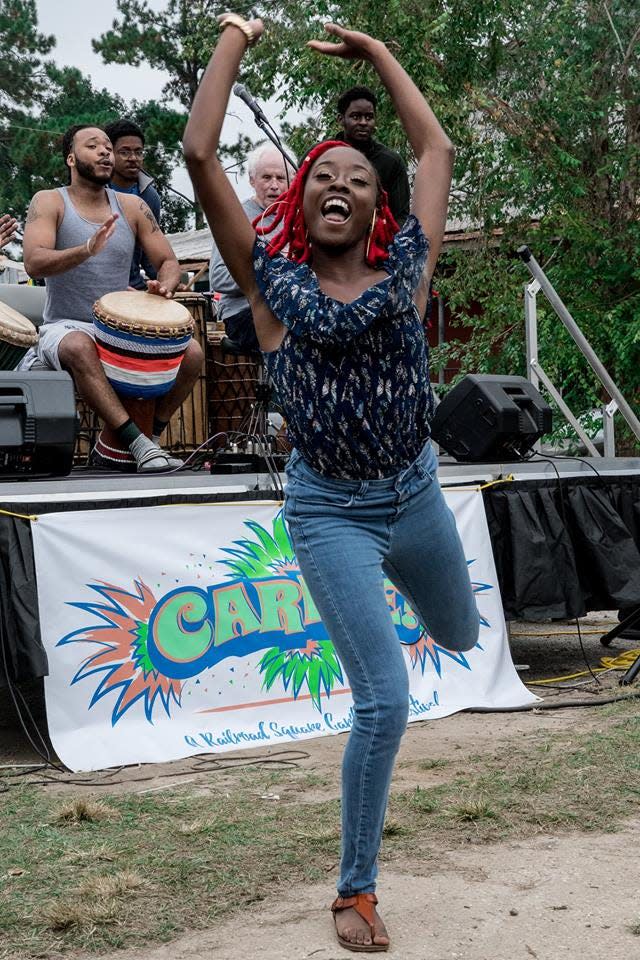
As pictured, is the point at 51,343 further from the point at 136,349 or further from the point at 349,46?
the point at 349,46

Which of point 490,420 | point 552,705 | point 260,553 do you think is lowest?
point 552,705

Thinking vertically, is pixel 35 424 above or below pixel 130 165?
below

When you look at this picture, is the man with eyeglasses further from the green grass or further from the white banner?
the green grass

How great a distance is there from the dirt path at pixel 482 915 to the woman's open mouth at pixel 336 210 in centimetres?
175

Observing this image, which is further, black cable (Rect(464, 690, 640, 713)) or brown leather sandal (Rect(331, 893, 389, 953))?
black cable (Rect(464, 690, 640, 713))

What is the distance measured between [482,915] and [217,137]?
205 cm

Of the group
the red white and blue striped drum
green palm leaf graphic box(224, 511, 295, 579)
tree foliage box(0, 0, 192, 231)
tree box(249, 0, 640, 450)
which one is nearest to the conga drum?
the red white and blue striped drum

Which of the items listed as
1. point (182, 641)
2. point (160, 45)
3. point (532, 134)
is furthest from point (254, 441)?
point (160, 45)

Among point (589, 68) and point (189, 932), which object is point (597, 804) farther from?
point (589, 68)

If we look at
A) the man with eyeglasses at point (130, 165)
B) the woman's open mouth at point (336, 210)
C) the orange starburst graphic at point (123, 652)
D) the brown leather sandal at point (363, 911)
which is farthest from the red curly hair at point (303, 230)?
the man with eyeglasses at point (130, 165)

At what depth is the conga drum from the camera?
623 cm

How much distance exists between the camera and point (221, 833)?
3748mm

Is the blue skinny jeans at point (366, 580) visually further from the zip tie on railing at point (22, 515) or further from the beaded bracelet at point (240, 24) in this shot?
the zip tie on railing at point (22, 515)

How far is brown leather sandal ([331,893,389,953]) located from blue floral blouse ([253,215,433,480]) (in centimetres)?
103
